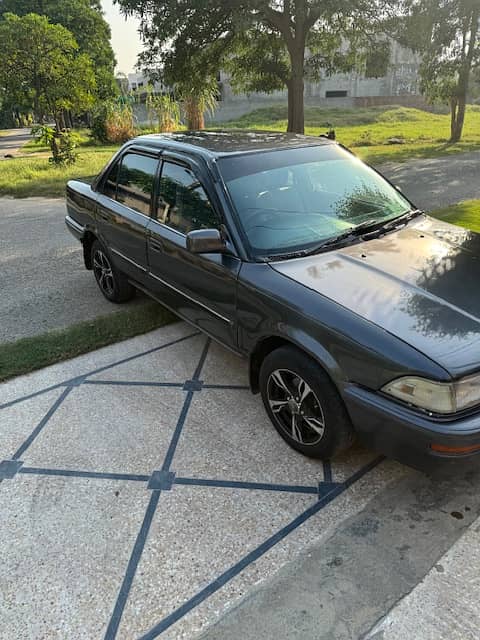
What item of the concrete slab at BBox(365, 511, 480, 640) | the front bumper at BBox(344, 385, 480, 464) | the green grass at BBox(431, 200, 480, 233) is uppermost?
the front bumper at BBox(344, 385, 480, 464)

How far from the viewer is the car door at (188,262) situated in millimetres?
3139

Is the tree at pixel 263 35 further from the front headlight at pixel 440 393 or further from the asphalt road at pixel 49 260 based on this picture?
the front headlight at pixel 440 393

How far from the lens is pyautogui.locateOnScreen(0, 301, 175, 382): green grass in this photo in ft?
13.1

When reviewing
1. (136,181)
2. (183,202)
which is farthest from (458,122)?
(183,202)

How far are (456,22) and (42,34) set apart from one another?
13.8 m

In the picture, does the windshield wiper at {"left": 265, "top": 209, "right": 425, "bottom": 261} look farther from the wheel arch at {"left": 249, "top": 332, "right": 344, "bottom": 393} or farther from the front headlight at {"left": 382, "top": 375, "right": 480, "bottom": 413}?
the front headlight at {"left": 382, "top": 375, "right": 480, "bottom": 413}

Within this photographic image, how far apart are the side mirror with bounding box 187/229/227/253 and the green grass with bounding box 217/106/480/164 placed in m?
12.8

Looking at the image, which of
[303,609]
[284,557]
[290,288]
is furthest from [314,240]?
[303,609]

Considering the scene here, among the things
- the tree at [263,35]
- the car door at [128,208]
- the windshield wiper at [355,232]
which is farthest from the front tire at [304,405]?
the tree at [263,35]

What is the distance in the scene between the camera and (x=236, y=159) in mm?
3363

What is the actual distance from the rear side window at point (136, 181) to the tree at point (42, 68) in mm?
13024

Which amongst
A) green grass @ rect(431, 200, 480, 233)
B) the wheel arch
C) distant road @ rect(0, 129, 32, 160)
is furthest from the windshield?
distant road @ rect(0, 129, 32, 160)

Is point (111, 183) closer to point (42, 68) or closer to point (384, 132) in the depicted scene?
point (42, 68)

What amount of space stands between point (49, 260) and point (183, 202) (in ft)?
12.8
